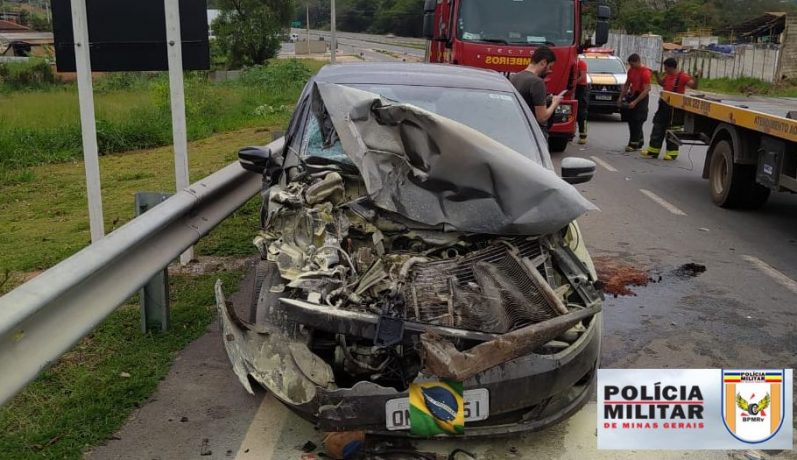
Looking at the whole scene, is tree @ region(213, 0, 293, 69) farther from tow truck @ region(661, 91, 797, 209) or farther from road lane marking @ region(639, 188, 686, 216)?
road lane marking @ region(639, 188, 686, 216)

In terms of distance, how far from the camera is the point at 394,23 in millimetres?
123062

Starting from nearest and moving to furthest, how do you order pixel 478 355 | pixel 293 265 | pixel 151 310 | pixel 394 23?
pixel 478 355 → pixel 293 265 → pixel 151 310 → pixel 394 23

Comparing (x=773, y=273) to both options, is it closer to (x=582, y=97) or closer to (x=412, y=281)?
(x=412, y=281)

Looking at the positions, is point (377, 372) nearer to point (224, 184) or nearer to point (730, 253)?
point (224, 184)

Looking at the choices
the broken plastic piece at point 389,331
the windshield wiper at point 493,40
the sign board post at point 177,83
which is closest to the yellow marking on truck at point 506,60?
the windshield wiper at point 493,40

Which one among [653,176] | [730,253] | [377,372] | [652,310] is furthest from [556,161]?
[377,372]

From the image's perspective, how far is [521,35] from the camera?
1278 cm

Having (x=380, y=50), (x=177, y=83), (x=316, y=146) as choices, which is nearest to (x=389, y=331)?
(x=316, y=146)

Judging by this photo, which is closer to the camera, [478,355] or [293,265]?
[478,355]

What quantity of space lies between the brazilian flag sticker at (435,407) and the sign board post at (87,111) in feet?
12.7

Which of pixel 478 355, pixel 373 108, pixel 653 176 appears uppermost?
pixel 373 108

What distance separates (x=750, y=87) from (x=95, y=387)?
33.6 meters

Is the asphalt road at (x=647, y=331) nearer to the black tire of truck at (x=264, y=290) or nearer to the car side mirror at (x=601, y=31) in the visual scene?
the black tire of truck at (x=264, y=290)

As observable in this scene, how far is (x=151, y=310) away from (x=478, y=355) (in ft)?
8.83
